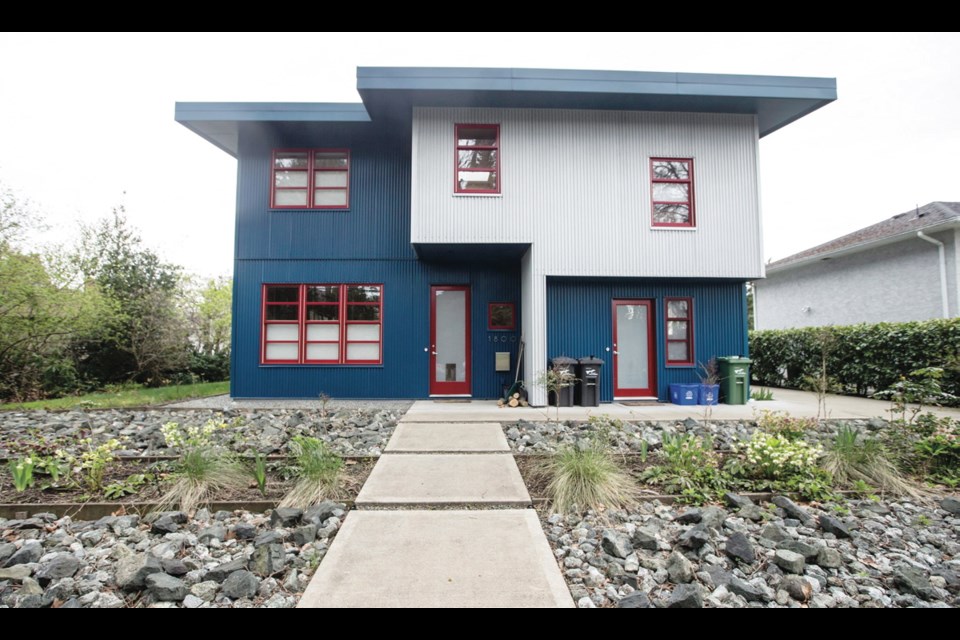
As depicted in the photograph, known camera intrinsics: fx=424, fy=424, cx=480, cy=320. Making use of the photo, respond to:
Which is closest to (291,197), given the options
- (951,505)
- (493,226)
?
(493,226)

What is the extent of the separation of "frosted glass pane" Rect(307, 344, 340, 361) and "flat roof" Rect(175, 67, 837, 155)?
15.8 ft

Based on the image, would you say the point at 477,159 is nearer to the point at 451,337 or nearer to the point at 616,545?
the point at 451,337

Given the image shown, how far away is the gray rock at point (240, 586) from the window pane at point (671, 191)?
30.0ft

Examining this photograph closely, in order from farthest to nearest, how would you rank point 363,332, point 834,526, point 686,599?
1. point 363,332
2. point 834,526
3. point 686,599

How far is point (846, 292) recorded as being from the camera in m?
14.4

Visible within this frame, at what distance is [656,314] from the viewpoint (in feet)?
29.8

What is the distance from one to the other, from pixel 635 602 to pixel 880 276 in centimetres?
1639

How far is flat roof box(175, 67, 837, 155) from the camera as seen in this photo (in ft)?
25.5

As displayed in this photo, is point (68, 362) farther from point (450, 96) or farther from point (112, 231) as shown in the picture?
point (450, 96)

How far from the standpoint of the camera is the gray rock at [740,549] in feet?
8.86

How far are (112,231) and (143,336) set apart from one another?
4.11 meters

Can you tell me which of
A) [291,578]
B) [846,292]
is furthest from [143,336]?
[846,292]

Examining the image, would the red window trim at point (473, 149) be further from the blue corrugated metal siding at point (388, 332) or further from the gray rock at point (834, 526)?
the gray rock at point (834, 526)

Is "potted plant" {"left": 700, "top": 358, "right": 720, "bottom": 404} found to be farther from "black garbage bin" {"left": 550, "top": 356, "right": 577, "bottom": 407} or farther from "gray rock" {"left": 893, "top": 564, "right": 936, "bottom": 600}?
"gray rock" {"left": 893, "top": 564, "right": 936, "bottom": 600}
